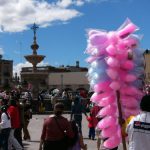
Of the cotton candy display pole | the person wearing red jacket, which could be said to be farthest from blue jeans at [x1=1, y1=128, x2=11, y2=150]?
the cotton candy display pole

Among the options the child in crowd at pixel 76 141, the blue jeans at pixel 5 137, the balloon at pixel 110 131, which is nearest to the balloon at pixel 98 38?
the balloon at pixel 110 131

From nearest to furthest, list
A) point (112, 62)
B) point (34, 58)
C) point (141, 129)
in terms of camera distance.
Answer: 1. point (141, 129)
2. point (112, 62)
3. point (34, 58)

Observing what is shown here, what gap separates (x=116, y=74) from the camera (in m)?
7.23

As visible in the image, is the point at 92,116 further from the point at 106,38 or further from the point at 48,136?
the point at 106,38

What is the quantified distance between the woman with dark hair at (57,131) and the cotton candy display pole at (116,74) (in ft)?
4.51

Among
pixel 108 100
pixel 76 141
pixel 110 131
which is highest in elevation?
pixel 108 100

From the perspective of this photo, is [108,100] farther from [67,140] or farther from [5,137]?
[5,137]

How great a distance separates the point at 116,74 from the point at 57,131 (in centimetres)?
205

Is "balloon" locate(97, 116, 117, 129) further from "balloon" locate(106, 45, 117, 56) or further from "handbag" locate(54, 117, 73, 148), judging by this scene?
"handbag" locate(54, 117, 73, 148)

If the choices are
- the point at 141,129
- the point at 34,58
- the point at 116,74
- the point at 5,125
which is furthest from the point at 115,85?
the point at 34,58

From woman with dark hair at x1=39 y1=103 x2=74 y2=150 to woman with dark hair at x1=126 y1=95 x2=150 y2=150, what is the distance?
98.5 inches

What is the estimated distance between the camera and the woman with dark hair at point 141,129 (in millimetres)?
6371

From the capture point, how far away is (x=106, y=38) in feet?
24.2

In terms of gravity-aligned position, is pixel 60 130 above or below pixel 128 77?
below
